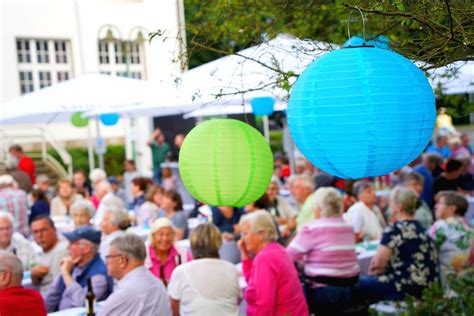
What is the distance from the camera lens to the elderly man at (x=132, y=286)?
4.49m

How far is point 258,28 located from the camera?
15.3 feet

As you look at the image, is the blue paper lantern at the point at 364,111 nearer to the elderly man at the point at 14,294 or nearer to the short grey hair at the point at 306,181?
the elderly man at the point at 14,294

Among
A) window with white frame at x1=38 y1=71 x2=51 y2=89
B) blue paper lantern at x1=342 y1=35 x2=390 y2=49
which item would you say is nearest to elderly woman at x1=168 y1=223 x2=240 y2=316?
blue paper lantern at x1=342 y1=35 x2=390 y2=49

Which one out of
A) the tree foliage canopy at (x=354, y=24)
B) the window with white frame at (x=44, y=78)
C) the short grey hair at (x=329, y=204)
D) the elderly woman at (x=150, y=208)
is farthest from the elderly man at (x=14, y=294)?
the window with white frame at (x=44, y=78)

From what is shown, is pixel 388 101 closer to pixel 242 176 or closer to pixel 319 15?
pixel 242 176

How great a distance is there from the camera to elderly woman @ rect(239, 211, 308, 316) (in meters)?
4.88

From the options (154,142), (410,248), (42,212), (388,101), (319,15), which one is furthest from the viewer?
(154,142)

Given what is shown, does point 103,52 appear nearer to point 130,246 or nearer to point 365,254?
point 365,254

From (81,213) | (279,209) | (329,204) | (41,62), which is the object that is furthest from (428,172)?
(41,62)

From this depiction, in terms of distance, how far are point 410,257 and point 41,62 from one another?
802 inches

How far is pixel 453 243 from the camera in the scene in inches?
241

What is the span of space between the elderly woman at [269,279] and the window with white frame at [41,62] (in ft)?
64.4

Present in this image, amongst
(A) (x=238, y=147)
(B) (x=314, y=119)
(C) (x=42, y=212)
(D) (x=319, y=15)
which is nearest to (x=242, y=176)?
(A) (x=238, y=147)

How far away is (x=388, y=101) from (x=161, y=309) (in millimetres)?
2494
